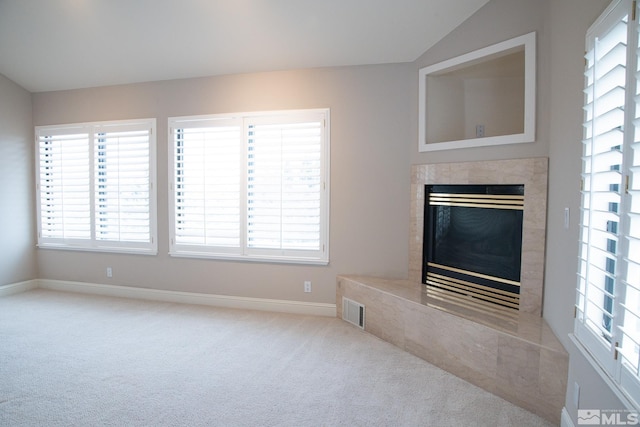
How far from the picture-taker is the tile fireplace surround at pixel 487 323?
7.49ft

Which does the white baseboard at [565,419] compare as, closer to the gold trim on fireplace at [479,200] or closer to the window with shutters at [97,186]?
Result: the gold trim on fireplace at [479,200]

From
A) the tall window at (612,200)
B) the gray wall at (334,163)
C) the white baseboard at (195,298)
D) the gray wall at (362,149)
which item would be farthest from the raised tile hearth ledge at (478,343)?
the white baseboard at (195,298)

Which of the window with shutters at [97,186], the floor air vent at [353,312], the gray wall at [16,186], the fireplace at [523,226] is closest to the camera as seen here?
the fireplace at [523,226]

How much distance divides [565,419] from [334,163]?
2.85 meters

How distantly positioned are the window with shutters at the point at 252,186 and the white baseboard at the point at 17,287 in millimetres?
2349

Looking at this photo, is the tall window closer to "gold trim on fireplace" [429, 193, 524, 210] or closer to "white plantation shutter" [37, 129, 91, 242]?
"gold trim on fireplace" [429, 193, 524, 210]

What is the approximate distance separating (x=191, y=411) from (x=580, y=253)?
245 centimetres

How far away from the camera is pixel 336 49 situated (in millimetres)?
3734

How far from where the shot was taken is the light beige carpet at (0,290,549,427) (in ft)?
7.52

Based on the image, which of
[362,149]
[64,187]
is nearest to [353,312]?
[362,149]

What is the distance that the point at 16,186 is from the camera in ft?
16.5

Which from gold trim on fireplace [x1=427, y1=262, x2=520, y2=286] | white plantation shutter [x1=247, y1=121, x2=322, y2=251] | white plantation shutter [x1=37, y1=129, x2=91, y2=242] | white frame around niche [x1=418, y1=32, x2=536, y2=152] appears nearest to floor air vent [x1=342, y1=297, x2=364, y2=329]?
white plantation shutter [x1=247, y1=121, x2=322, y2=251]

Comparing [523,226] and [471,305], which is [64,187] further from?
[523,226]

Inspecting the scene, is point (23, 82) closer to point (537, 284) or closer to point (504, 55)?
point (504, 55)
